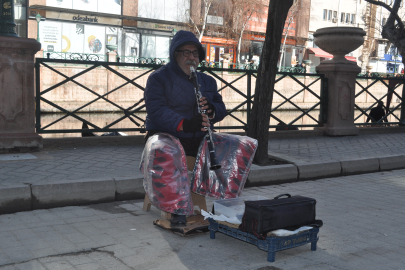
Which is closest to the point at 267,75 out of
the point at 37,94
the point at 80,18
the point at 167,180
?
the point at 167,180

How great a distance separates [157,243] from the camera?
3617 millimetres

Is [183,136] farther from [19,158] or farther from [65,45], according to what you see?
[65,45]

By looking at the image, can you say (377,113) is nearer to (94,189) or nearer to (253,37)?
(94,189)

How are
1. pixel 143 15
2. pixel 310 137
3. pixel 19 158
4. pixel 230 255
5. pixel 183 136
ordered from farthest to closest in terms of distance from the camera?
pixel 143 15
pixel 310 137
pixel 19 158
pixel 183 136
pixel 230 255

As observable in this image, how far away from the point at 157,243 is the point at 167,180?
1.69 feet

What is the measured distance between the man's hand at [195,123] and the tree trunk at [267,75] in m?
2.71

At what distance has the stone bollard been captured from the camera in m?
9.80

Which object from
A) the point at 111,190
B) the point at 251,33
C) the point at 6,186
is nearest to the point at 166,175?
the point at 111,190

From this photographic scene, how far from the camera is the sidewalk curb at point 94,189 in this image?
177 inches

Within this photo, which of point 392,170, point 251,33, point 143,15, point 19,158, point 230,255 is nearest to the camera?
point 230,255

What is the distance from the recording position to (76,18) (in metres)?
32.4

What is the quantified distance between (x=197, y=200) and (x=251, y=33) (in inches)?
1512

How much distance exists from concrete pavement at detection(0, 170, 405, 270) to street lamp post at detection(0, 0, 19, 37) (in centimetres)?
323

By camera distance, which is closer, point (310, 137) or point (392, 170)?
point (392, 170)
